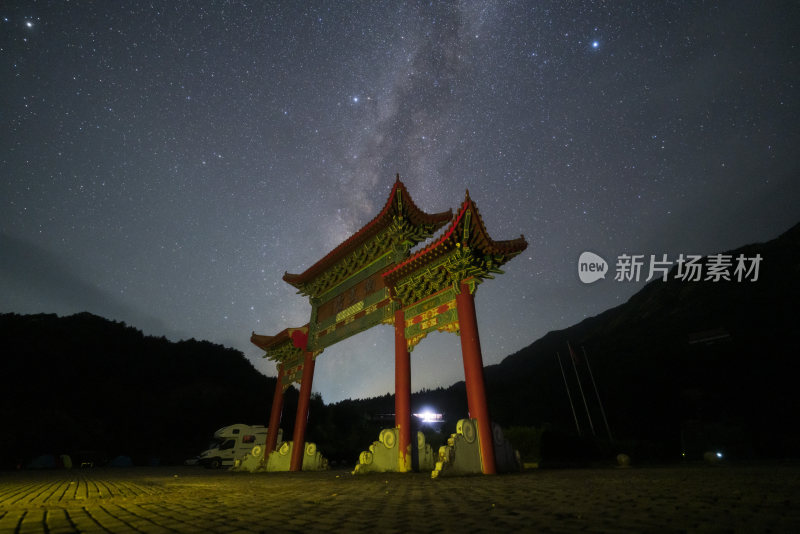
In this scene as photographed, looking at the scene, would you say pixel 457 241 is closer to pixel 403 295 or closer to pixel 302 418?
pixel 403 295

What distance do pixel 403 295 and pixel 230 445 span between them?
21.6 metres

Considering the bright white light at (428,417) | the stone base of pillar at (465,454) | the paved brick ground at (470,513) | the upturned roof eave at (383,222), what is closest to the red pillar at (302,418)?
the upturned roof eave at (383,222)

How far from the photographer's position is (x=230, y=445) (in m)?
24.9

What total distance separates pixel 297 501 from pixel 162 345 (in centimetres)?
5357

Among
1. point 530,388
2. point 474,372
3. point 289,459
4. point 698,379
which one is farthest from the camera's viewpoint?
point 530,388

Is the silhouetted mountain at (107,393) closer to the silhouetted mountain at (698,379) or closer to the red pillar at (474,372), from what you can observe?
the silhouetted mountain at (698,379)

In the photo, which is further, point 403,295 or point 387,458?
point 403,295

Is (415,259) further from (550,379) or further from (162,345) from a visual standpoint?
(162,345)

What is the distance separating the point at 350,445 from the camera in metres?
28.9

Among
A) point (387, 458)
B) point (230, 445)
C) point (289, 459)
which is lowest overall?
point (387, 458)

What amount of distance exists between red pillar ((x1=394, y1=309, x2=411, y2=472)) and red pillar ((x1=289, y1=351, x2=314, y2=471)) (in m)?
5.90

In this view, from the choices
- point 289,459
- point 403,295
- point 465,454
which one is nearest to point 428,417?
point 289,459

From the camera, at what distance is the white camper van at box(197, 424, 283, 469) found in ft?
78.8

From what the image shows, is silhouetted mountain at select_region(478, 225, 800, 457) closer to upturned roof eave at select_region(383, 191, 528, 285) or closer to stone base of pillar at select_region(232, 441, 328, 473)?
stone base of pillar at select_region(232, 441, 328, 473)
